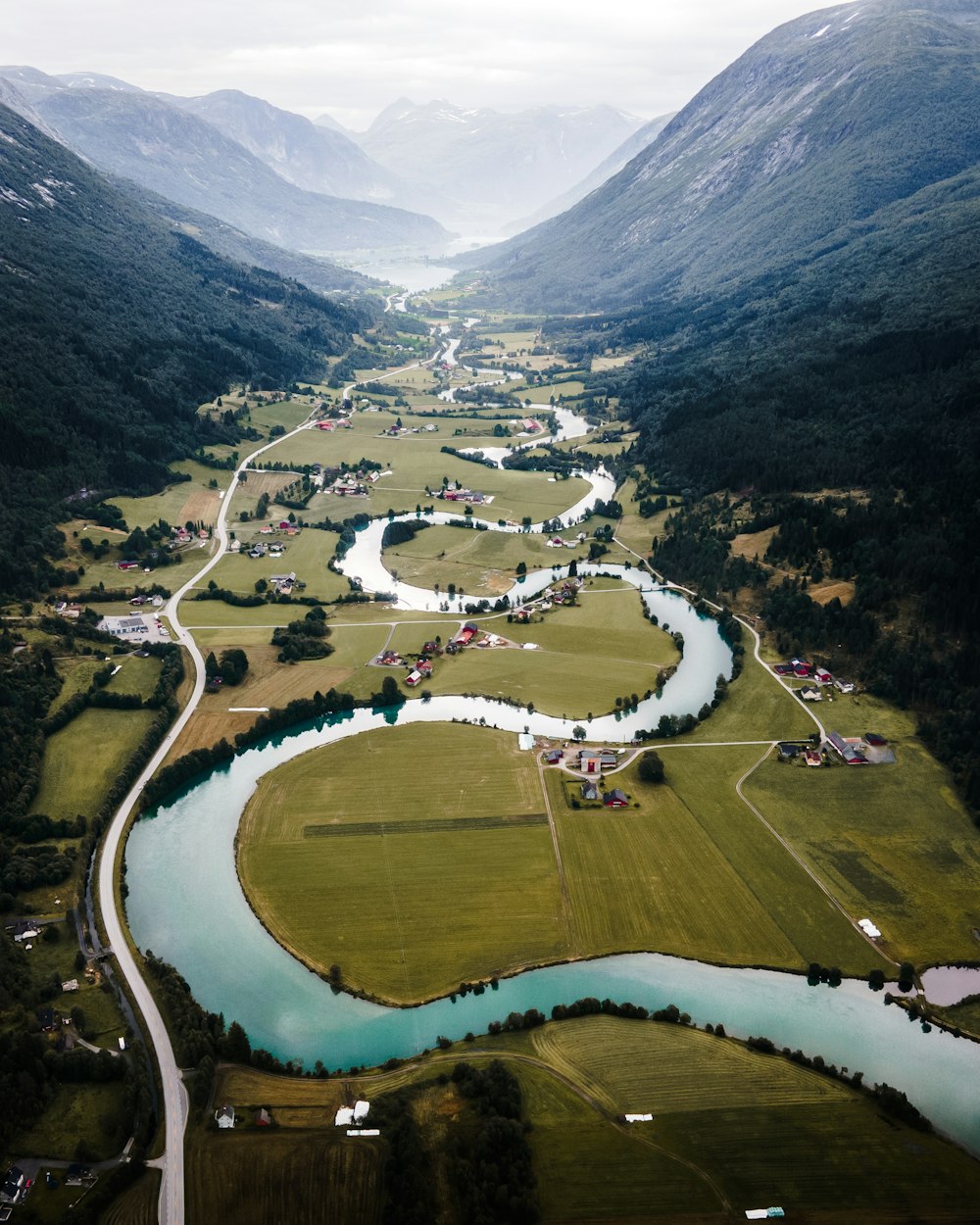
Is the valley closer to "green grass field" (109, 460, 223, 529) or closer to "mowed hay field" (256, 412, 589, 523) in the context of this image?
"green grass field" (109, 460, 223, 529)

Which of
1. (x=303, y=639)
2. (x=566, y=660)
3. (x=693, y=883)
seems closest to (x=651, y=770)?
(x=693, y=883)

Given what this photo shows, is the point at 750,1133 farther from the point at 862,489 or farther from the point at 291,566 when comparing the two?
the point at 862,489

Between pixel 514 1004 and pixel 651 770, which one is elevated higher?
pixel 651 770

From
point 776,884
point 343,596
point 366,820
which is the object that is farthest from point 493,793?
point 343,596

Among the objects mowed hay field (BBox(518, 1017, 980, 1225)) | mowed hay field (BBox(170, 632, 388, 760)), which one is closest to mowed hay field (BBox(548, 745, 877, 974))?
mowed hay field (BBox(518, 1017, 980, 1225))

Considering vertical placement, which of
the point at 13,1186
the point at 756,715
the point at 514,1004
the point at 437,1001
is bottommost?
the point at 13,1186

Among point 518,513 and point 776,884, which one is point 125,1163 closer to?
point 776,884

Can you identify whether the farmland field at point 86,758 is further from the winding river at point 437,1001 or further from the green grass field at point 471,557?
the green grass field at point 471,557
